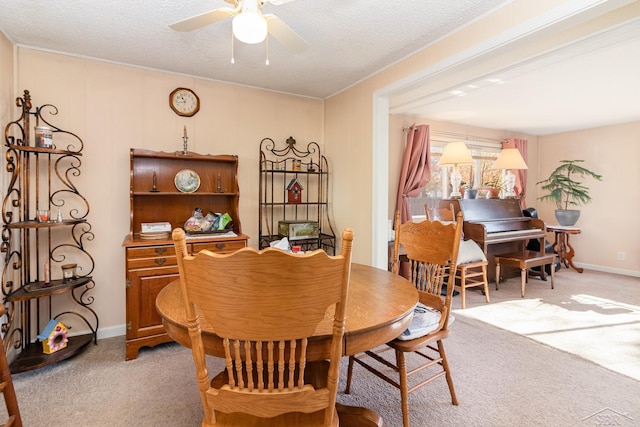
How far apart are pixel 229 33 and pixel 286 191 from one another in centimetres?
167

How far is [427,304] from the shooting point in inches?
74.9

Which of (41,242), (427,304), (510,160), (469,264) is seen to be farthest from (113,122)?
(510,160)

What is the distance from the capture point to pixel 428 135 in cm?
471

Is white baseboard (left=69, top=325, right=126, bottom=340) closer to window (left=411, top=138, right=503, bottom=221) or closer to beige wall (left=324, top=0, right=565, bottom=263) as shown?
beige wall (left=324, top=0, right=565, bottom=263)

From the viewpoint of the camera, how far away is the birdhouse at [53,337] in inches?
92.4

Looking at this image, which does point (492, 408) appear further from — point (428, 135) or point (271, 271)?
point (428, 135)

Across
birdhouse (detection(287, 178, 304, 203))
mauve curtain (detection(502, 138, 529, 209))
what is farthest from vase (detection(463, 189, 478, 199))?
birdhouse (detection(287, 178, 304, 203))

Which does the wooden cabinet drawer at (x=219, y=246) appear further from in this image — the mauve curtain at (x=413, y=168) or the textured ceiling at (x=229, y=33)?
the mauve curtain at (x=413, y=168)

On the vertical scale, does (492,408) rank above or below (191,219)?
below

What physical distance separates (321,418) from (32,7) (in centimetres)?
278

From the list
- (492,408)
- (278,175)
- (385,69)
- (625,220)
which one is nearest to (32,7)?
(278,175)

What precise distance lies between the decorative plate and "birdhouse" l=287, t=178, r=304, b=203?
93 centimetres

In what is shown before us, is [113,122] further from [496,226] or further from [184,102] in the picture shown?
[496,226]

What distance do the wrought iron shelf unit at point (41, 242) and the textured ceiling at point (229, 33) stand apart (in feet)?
1.90
